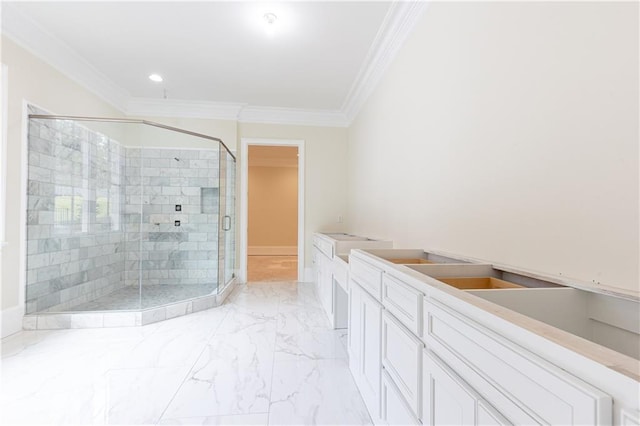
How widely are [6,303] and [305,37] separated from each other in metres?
3.55

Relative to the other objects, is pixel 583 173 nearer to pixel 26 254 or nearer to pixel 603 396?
pixel 603 396

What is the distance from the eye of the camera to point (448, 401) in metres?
0.80

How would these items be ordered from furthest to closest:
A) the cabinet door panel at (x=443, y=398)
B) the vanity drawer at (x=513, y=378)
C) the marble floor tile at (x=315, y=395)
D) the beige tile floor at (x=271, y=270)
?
the beige tile floor at (x=271, y=270) < the marble floor tile at (x=315, y=395) < the cabinet door panel at (x=443, y=398) < the vanity drawer at (x=513, y=378)

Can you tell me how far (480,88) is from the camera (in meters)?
1.52

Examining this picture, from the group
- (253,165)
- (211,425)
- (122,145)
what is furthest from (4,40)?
(253,165)

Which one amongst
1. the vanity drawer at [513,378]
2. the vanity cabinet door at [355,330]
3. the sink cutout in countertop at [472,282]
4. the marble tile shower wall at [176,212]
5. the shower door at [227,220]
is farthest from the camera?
the shower door at [227,220]

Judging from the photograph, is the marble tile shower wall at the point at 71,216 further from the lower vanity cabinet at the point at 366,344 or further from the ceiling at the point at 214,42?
the lower vanity cabinet at the point at 366,344

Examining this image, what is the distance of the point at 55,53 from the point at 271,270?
4286mm

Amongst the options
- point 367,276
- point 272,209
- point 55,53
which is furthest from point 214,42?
point 272,209

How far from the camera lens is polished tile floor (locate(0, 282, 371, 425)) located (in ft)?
5.04

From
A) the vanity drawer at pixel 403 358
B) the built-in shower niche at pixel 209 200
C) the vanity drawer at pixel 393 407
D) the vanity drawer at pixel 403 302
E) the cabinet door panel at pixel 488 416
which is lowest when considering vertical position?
the vanity drawer at pixel 393 407

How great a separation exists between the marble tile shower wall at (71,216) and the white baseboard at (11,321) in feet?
0.34

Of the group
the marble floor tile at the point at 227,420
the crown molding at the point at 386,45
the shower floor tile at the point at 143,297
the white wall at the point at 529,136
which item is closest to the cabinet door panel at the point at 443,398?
the white wall at the point at 529,136

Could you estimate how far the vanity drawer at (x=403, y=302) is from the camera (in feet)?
3.28
